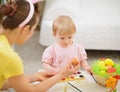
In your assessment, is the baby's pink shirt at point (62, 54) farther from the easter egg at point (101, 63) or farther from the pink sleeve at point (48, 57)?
the easter egg at point (101, 63)

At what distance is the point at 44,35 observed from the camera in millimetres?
2834

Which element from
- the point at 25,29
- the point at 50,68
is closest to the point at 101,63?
the point at 50,68

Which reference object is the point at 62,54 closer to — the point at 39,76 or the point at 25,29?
the point at 39,76

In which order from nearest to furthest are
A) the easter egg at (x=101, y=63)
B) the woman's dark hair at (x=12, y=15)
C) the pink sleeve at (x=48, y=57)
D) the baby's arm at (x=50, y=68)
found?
1. the woman's dark hair at (x=12, y=15)
2. the easter egg at (x=101, y=63)
3. the baby's arm at (x=50, y=68)
4. the pink sleeve at (x=48, y=57)

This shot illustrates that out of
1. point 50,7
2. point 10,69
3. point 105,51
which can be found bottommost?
point 105,51

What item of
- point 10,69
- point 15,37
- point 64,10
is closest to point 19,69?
point 10,69

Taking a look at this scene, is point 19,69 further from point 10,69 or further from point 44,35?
point 44,35

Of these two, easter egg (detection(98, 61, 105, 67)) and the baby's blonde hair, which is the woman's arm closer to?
easter egg (detection(98, 61, 105, 67))

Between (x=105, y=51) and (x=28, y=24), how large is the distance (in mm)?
1896

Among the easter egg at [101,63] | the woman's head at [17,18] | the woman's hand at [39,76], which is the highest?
the woman's head at [17,18]

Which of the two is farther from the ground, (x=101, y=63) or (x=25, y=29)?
(x=25, y=29)

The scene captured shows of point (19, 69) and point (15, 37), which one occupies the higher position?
point (15, 37)

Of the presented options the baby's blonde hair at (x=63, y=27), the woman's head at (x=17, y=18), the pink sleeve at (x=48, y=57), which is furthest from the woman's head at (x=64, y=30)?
the woman's head at (x=17, y=18)

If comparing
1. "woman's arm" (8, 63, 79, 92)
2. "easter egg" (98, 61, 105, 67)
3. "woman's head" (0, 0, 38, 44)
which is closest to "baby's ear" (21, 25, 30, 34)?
"woman's head" (0, 0, 38, 44)
